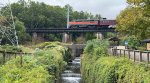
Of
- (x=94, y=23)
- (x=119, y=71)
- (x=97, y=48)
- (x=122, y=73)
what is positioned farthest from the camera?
(x=94, y=23)

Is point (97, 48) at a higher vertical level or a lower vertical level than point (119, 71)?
higher

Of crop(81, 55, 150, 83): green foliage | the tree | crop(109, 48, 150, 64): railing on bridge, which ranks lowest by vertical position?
crop(81, 55, 150, 83): green foliage

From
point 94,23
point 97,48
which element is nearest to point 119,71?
point 97,48

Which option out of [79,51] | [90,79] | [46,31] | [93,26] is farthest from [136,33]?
[46,31]

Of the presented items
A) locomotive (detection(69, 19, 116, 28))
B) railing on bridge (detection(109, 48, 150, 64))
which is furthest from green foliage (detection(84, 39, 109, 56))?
locomotive (detection(69, 19, 116, 28))

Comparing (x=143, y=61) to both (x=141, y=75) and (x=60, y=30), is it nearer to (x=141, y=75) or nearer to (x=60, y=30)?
(x=141, y=75)

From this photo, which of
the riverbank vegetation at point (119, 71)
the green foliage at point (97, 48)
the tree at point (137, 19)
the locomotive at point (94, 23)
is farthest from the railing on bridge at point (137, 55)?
the locomotive at point (94, 23)

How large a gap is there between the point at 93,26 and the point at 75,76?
72.8 metres

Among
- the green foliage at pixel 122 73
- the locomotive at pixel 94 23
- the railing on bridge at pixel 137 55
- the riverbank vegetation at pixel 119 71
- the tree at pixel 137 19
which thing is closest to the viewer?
the green foliage at pixel 122 73

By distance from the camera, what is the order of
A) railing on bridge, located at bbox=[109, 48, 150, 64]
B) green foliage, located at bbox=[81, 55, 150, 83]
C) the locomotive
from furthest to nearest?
the locomotive
railing on bridge, located at bbox=[109, 48, 150, 64]
green foliage, located at bbox=[81, 55, 150, 83]

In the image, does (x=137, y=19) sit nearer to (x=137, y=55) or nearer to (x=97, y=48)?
(x=97, y=48)

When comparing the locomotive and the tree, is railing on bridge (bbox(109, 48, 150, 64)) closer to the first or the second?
the tree

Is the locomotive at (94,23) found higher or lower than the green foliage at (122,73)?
higher

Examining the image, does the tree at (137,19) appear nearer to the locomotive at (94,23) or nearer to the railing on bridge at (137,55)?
the railing on bridge at (137,55)
